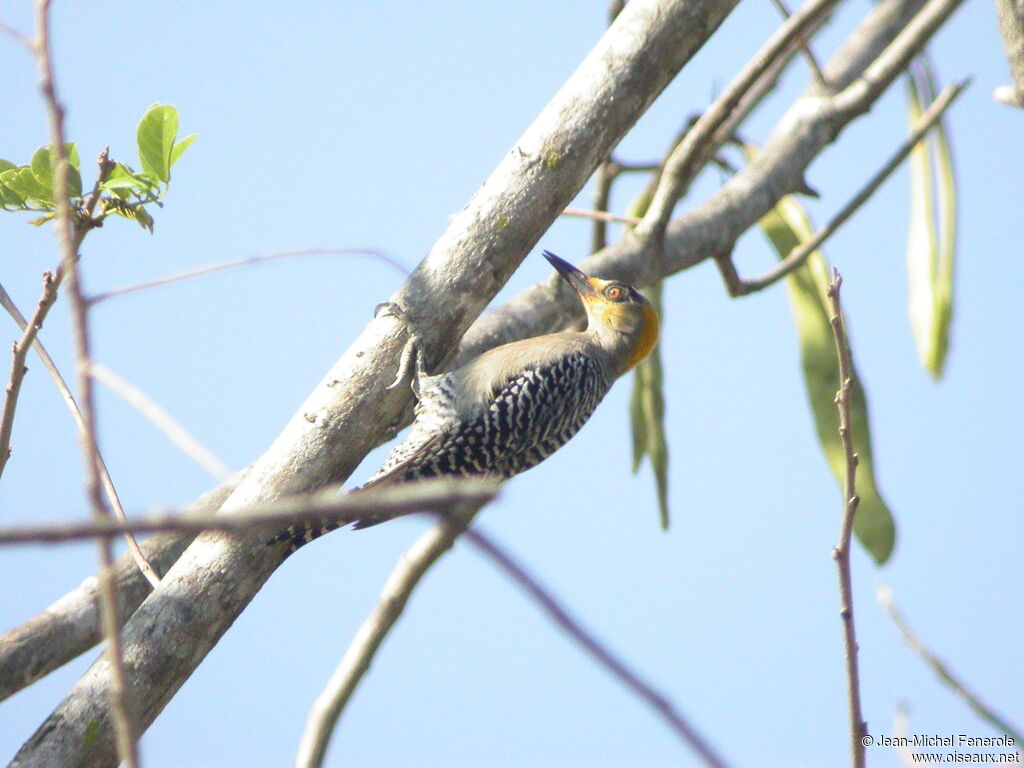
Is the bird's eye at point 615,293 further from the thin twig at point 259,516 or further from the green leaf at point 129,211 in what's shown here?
the thin twig at point 259,516

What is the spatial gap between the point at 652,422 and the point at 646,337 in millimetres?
421

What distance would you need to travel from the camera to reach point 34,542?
2.05 ft

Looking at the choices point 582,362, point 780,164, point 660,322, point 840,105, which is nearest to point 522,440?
point 582,362

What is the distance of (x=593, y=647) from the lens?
0.69m

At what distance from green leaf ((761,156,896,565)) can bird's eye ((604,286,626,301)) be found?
838mm

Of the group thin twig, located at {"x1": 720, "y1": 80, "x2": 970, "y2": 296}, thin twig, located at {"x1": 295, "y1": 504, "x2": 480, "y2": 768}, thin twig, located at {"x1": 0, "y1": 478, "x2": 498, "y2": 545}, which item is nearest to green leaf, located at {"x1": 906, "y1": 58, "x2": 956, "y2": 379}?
thin twig, located at {"x1": 720, "y1": 80, "x2": 970, "y2": 296}

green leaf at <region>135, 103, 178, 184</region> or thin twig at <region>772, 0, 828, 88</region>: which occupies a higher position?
thin twig at <region>772, 0, 828, 88</region>

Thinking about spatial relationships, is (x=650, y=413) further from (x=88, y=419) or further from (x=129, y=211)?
(x=88, y=419)

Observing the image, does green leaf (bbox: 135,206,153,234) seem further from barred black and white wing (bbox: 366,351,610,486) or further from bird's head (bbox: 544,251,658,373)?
bird's head (bbox: 544,251,658,373)

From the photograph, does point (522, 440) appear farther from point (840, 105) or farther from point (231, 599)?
point (840, 105)

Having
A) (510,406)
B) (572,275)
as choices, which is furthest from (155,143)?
(572,275)

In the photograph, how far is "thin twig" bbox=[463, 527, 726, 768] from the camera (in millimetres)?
646

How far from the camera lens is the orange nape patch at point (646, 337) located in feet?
16.6

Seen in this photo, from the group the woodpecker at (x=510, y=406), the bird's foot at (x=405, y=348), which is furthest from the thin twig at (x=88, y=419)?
the woodpecker at (x=510, y=406)
